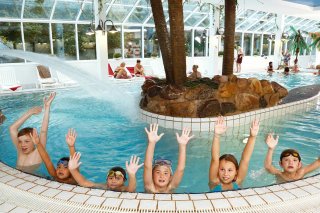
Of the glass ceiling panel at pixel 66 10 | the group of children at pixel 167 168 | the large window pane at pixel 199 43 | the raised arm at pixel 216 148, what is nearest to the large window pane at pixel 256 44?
the large window pane at pixel 199 43

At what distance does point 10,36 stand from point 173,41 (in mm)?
9168

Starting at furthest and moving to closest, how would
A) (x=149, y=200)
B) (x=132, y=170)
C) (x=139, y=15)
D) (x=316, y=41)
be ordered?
1. (x=316, y=41)
2. (x=139, y=15)
3. (x=132, y=170)
4. (x=149, y=200)

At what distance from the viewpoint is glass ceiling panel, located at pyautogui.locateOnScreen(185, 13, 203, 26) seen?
16819 millimetres

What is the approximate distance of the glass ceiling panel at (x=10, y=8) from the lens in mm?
11395

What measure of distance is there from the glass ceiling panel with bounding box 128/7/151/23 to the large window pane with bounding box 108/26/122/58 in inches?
33.7

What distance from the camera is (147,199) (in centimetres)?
233

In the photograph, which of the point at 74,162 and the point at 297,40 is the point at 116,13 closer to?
the point at 74,162

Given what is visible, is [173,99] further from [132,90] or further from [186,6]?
[186,6]

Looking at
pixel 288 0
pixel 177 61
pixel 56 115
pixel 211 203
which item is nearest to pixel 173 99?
pixel 177 61

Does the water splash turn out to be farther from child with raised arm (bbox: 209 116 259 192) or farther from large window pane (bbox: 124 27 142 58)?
large window pane (bbox: 124 27 142 58)

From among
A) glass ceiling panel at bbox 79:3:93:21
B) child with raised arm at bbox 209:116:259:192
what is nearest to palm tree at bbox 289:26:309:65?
glass ceiling panel at bbox 79:3:93:21

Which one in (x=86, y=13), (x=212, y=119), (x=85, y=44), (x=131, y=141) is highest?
(x=86, y=13)

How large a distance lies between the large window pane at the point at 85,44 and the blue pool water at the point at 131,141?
7209mm

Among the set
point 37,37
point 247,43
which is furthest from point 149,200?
point 247,43
